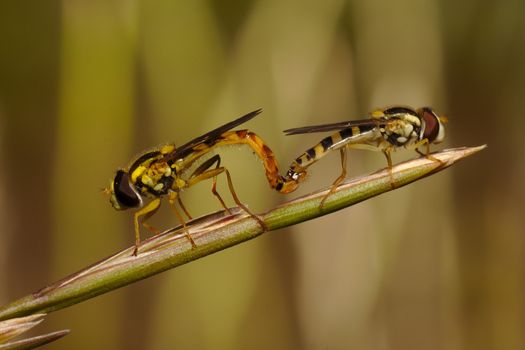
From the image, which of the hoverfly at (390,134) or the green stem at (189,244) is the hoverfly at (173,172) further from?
the green stem at (189,244)

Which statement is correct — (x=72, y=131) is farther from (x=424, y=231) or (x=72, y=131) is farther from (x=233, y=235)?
(x=233, y=235)

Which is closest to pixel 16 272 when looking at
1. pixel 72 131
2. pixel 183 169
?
pixel 72 131

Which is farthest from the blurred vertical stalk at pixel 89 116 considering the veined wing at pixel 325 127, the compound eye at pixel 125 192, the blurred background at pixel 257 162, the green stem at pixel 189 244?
the green stem at pixel 189 244

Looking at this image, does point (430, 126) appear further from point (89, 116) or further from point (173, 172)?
point (89, 116)

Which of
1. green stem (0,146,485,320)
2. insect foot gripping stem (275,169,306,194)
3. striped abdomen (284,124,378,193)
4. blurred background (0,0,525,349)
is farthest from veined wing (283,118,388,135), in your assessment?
blurred background (0,0,525,349)

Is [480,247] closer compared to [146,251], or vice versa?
[146,251]

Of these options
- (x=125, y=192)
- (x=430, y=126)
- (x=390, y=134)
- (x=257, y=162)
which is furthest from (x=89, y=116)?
(x=430, y=126)
